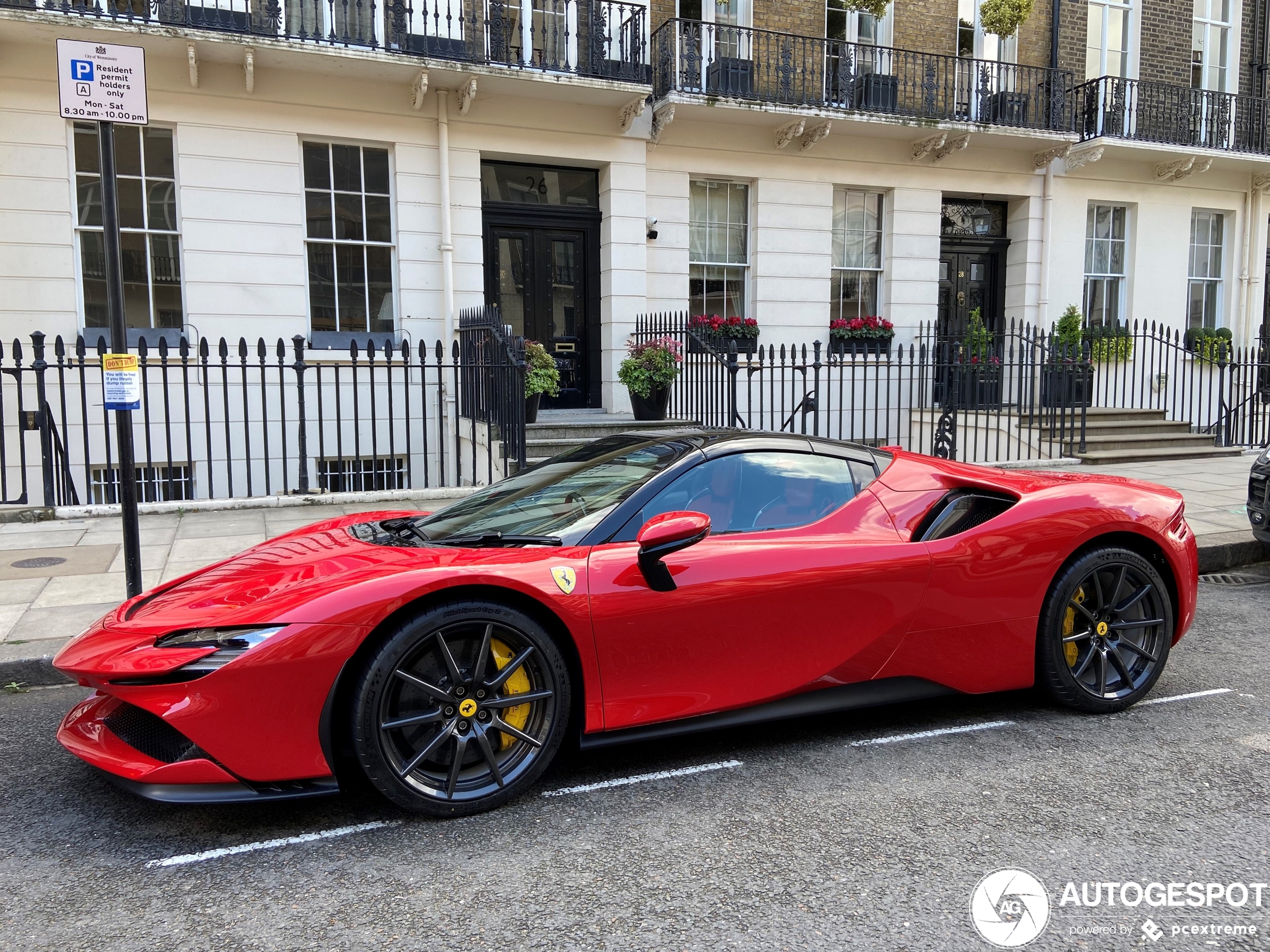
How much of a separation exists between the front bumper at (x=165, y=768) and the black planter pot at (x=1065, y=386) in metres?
11.3

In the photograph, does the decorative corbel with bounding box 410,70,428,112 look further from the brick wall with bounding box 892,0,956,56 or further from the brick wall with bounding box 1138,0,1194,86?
the brick wall with bounding box 1138,0,1194,86

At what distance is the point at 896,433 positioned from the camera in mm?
14398

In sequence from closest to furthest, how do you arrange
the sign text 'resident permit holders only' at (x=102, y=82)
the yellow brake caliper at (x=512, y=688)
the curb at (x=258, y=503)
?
1. the yellow brake caliper at (x=512, y=688)
2. the sign text 'resident permit holders only' at (x=102, y=82)
3. the curb at (x=258, y=503)

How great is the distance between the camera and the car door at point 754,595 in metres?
3.29

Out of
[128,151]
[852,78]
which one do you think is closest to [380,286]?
[128,151]

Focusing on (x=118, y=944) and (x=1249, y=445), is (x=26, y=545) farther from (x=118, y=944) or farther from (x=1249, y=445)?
(x=1249, y=445)

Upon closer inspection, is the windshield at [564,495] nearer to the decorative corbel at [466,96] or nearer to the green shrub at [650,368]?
the green shrub at [650,368]

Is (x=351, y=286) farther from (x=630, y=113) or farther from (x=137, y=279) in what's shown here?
(x=630, y=113)

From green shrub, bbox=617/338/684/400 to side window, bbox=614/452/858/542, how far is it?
7055 mm

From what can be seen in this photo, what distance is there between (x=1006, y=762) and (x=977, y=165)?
42.9 ft

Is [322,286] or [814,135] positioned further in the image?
[814,135]

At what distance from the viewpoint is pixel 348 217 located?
37.6 feet

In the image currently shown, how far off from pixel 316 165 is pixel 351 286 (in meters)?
1.53

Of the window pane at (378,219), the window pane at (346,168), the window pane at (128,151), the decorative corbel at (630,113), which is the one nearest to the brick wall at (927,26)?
Result: the decorative corbel at (630,113)
